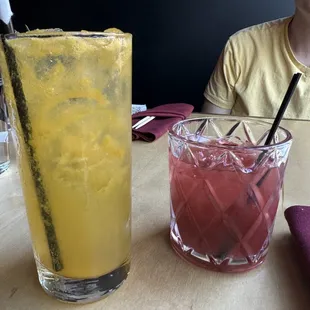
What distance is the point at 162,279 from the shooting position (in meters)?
0.46

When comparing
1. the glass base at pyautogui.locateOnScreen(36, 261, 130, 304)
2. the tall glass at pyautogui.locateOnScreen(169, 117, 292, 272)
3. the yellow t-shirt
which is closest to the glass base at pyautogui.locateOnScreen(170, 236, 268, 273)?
the tall glass at pyautogui.locateOnScreen(169, 117, 292, 272)

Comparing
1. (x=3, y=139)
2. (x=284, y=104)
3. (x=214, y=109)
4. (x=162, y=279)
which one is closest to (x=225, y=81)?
(x=214, y=109)

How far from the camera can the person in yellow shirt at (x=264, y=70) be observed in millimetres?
1631

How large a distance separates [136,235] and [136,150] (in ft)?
1.24

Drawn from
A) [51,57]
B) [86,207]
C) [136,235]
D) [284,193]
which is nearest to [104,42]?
[51,57]

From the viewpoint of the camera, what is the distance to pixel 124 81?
406 mm

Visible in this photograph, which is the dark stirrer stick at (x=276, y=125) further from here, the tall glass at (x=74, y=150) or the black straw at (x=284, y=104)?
the tall glass at (x=74, y=150)

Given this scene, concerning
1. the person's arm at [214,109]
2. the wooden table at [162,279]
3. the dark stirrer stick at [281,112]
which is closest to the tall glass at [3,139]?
the wooden table at [162,279]

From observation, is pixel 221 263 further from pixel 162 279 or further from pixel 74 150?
pixel 74 150

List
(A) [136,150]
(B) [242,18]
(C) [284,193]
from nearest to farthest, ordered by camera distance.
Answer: (C) [284,193]
(A) [136,150]
(B) [242,18]

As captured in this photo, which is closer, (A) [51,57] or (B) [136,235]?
(A) [51,57]

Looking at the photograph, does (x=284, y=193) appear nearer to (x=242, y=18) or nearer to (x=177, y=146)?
(x=177, y=146)

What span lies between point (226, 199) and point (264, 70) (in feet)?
4.33

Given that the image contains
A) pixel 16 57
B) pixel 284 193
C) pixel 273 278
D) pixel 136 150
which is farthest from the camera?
pixel 136 150
